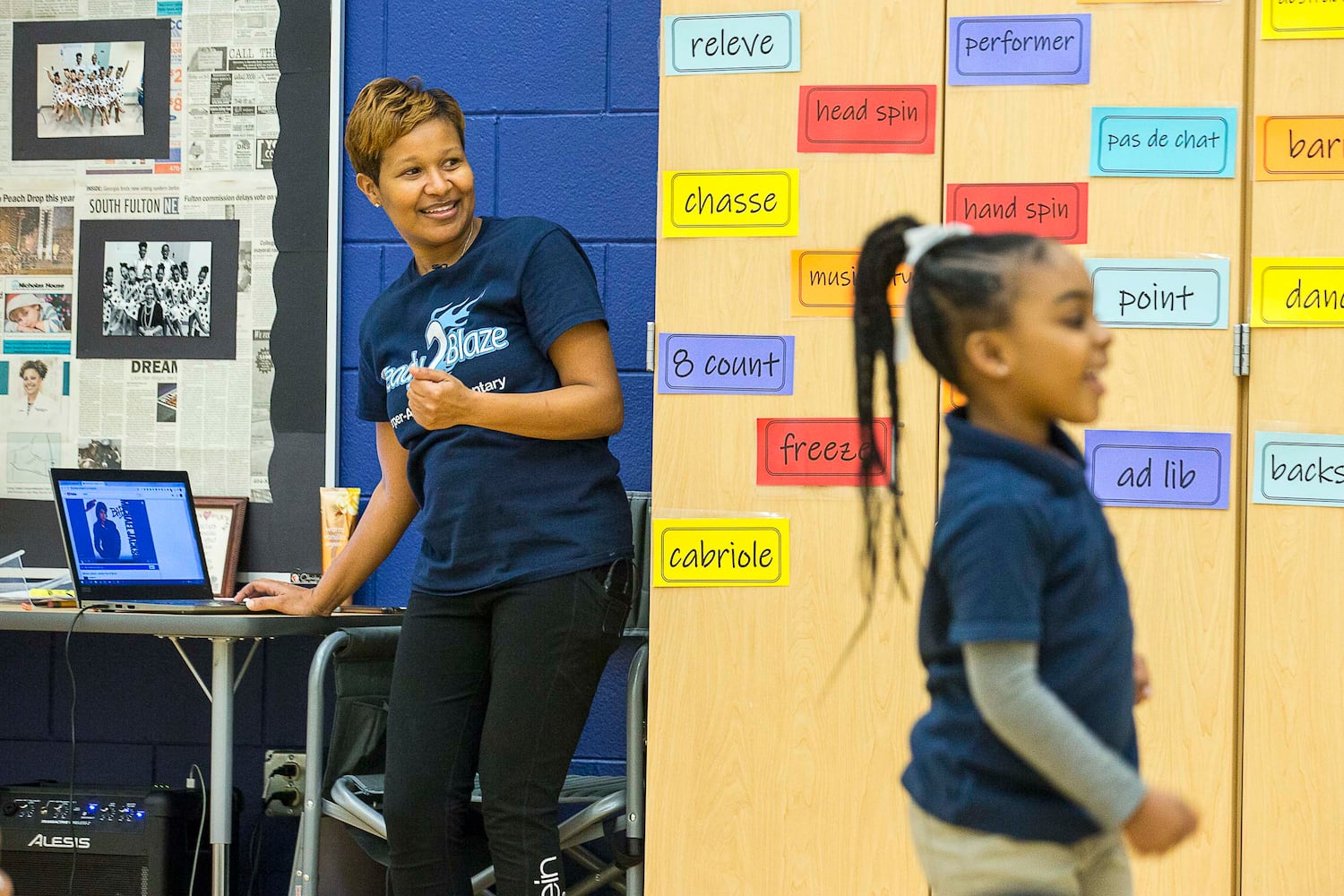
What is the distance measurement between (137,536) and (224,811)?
0.55 m

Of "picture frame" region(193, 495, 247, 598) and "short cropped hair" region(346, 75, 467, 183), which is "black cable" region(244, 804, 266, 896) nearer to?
"picture frame" region(193, 495, 247, 598)

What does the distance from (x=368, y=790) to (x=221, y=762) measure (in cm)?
27

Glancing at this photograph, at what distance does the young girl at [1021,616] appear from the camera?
1.11 m

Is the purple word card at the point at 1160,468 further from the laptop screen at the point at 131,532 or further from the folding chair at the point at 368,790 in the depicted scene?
the laptop screen at the point at 131,532

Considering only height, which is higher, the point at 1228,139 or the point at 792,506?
the point at 1228,139

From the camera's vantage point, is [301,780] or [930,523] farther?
[301,780]

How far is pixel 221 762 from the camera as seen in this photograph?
2355 millimetres

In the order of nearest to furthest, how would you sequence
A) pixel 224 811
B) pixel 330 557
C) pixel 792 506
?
1. pixel 792 506
2. pixel 224 811
3. pixel 330 557

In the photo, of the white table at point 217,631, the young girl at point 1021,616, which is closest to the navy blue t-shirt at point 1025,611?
the young girl at point 1021,616

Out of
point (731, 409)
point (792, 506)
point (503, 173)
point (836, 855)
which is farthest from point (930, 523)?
point (503, 173)

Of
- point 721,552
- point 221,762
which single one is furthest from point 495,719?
point 221,762

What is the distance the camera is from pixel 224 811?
2354mm

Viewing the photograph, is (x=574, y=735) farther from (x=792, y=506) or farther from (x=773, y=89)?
(x=773, y=89)

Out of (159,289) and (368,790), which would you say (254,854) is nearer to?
(368,790)
